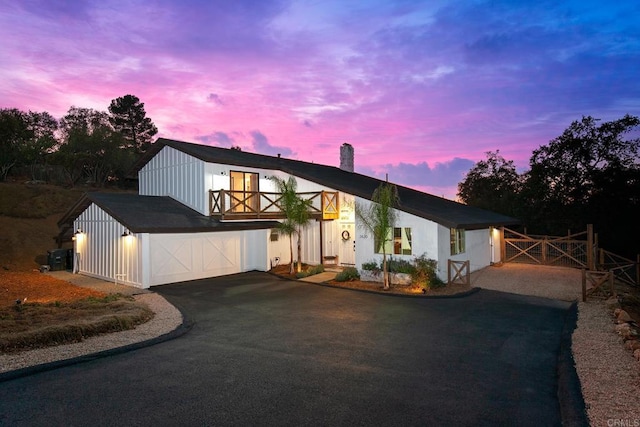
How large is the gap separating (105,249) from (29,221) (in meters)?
15.6

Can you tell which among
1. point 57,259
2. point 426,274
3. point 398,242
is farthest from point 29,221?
point 426,274

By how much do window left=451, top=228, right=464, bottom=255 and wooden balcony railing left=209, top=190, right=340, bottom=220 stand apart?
5628 mm

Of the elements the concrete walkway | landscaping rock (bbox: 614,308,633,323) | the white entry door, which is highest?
the white entry door

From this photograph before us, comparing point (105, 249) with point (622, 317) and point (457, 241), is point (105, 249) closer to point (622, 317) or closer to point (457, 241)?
point (457, 241)

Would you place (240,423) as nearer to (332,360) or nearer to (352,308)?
(332,360)

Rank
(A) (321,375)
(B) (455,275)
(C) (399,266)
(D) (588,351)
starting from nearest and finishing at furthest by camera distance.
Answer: (A) (321,375)
(D) (588,351)
(B) (455,275)
(C) (399,266)

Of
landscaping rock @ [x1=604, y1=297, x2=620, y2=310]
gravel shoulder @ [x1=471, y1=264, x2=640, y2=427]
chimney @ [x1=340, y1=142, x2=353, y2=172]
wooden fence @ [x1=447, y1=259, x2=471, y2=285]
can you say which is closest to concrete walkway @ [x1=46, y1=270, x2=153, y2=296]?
wooden fence @ [x1=447, y1=259, x2=471, y2=285]

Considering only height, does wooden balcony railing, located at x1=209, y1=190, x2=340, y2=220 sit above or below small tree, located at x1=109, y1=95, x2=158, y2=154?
below

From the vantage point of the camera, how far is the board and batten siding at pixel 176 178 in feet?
61.6

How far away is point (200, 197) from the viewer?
1875 cm

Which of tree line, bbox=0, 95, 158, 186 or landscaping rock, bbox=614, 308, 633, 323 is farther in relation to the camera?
tree line, bbox=0, 95, 158, 186

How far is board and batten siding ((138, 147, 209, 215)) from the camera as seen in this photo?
61.6 feet

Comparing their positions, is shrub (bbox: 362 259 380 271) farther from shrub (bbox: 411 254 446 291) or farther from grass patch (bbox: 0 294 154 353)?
grass patch (bbox: 0 294 154 353)

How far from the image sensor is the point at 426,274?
48.2 ft
